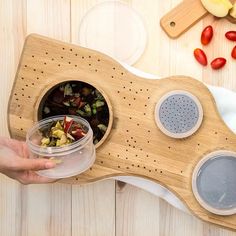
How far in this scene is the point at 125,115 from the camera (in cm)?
81

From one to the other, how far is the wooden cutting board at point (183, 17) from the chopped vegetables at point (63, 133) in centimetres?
27

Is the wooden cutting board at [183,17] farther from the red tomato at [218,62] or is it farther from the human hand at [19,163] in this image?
the human hand at [19,163]

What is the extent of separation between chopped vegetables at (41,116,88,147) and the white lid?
0.20 meters

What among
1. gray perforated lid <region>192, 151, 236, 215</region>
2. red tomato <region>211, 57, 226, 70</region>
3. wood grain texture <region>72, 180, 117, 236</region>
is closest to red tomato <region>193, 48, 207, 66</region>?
red tomato <region>211, 57, 226, 70</region>

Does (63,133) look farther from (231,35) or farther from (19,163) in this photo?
(231,35)

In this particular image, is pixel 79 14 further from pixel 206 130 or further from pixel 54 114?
pixel 206 130

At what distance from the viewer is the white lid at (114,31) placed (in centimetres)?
90

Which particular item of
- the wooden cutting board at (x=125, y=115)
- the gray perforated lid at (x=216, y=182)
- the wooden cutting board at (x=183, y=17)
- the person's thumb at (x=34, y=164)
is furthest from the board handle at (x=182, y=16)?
the person's thumb at (x=34, y=164)

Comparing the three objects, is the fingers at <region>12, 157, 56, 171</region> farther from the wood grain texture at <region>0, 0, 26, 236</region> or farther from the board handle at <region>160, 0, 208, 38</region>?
the board handle at <region>160, 0, 208, 38</region>

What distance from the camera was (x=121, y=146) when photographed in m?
0.81

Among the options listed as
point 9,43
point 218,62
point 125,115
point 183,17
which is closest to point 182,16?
point 183,17

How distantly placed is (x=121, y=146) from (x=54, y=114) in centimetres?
13

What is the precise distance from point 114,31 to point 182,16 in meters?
0.13

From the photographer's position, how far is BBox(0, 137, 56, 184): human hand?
70 centimetres
